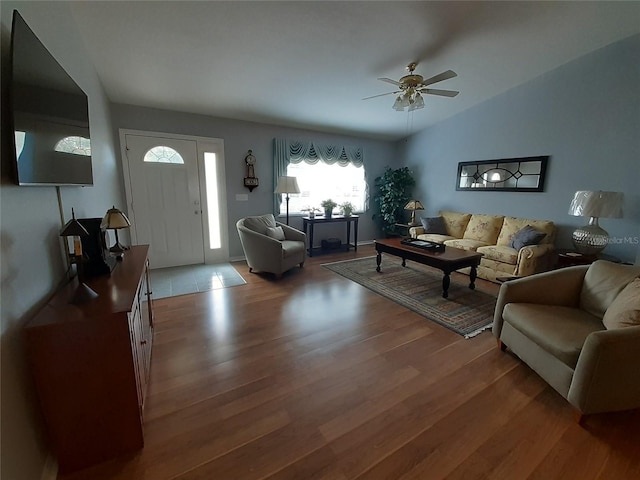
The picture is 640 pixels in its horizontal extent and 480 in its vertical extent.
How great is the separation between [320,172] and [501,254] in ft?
11.0

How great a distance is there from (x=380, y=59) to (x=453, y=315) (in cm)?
287

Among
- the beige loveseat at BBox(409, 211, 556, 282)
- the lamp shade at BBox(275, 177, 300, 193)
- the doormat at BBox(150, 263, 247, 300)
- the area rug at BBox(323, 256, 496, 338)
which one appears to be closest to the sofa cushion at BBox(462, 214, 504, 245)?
the beige loveseat at BBox(409, 211, 556, 282)

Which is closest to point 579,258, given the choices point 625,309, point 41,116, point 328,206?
point 625,309

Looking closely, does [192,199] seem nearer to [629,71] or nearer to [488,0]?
[488,0]

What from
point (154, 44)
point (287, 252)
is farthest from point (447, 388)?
point (154, 44)

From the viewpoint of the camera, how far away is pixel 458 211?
492cm

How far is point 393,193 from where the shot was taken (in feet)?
18.3

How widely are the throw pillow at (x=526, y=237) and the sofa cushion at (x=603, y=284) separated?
1.65 metres

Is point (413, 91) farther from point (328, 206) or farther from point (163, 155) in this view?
point (163, 155)

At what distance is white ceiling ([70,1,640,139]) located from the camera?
227cm

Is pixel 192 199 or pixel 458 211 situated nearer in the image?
pixel 192 199

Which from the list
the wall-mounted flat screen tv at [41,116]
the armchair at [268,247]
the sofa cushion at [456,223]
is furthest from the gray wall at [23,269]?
the sofa cushion at [456,223]

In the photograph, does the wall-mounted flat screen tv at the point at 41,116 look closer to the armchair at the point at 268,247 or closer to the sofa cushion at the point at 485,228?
the armchair at the point at 268,247

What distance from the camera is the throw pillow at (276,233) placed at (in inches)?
160
